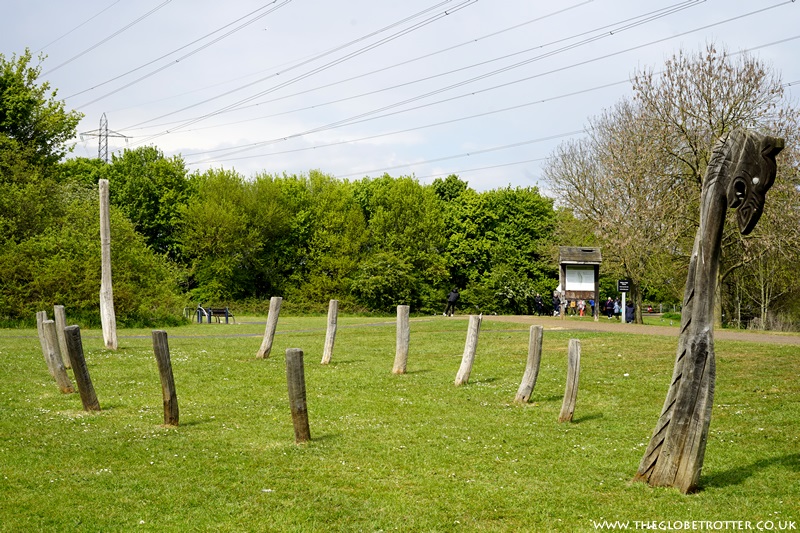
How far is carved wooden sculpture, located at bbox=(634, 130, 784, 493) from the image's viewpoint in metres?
8.45

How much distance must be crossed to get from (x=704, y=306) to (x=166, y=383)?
8127mm

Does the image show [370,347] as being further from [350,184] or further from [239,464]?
[350,184]

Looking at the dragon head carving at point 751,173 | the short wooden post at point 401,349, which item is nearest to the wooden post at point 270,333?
the short wooden post at point 401,349

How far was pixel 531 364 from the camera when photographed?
49.8ft

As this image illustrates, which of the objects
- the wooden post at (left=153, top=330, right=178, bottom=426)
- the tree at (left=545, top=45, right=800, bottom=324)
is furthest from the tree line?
the wooden post at (left=153, top=330, right=178, bottom=426)

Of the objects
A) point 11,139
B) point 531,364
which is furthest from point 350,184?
point 531,364

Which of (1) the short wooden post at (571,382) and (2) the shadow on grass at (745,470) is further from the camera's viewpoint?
(1) the short wooden post at (571,382)

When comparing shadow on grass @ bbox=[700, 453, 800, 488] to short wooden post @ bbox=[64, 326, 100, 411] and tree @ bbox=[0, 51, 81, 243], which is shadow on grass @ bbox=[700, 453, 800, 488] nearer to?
short wooden post @ bbox=[64, 326, 100, 411]

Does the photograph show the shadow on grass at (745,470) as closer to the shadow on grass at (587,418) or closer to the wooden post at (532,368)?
the shadow on grass at (587,418)

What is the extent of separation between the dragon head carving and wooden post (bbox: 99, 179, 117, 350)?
62.7 ft

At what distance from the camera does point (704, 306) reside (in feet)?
28.2

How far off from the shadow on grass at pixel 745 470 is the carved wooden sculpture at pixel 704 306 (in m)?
0.68

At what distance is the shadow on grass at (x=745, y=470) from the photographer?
30.0 ft

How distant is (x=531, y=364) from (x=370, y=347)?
11.3 meters
